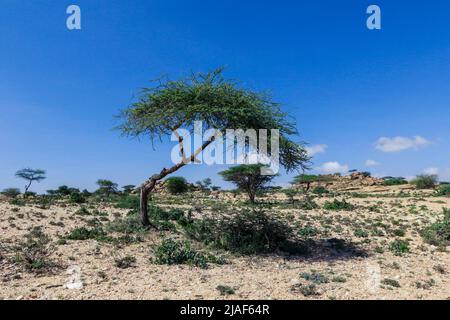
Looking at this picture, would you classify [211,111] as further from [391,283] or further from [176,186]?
[176,186]

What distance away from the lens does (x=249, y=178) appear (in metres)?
33.2

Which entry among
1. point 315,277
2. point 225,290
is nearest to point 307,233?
point 315,277

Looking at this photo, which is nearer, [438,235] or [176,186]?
[438,235]

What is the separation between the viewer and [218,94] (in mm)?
11750

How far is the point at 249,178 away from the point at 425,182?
126ft

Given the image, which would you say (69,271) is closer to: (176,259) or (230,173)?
(176,259)

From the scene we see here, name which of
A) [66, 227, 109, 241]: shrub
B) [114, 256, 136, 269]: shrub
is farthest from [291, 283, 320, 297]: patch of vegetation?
[66, 227, 109, 241]: shrub

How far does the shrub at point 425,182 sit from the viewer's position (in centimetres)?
5706

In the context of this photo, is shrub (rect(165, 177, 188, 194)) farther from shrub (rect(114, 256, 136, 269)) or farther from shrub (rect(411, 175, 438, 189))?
shrub (rect(114, 256, 136, 269))

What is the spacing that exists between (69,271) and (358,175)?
7765 cm

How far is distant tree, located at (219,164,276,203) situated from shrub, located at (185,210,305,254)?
20.0 metres

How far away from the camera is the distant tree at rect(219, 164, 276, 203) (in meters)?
32.2

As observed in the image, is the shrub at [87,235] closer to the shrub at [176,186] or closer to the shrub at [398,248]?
the shrub at [398,248]
